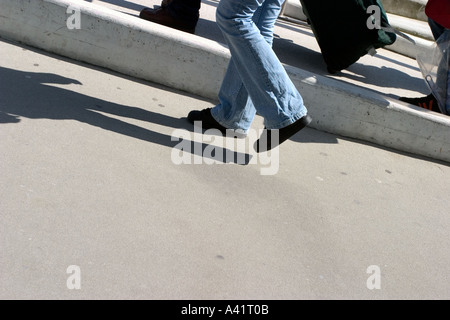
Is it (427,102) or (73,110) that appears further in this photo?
(427,102)

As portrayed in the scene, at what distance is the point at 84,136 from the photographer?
3.53 meters

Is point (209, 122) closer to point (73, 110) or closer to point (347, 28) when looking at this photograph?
point (73, 110)

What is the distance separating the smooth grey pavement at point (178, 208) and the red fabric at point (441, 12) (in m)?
0.88

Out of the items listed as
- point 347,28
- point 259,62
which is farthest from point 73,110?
point 347,28

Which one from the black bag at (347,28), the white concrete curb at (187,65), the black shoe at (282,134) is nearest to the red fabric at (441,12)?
the black bag at (347,28)

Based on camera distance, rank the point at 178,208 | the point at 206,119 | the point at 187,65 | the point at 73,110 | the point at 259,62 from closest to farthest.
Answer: the point at 178,208
the point at 259,62
the point at 73,110
the point at 206,119
the point at 187,65

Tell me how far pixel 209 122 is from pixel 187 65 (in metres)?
0.55

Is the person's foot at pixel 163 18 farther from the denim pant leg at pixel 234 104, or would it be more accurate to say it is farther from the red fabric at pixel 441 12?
the red fabric at pixel 441 12

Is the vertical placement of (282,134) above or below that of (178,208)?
above

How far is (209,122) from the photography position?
4.06 metres

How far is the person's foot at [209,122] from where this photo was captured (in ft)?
13.3

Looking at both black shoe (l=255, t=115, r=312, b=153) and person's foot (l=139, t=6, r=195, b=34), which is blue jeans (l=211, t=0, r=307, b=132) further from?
person's foot (l=139, t=6, r=195, b=34)

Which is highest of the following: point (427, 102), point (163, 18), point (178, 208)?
point (163, 18)
